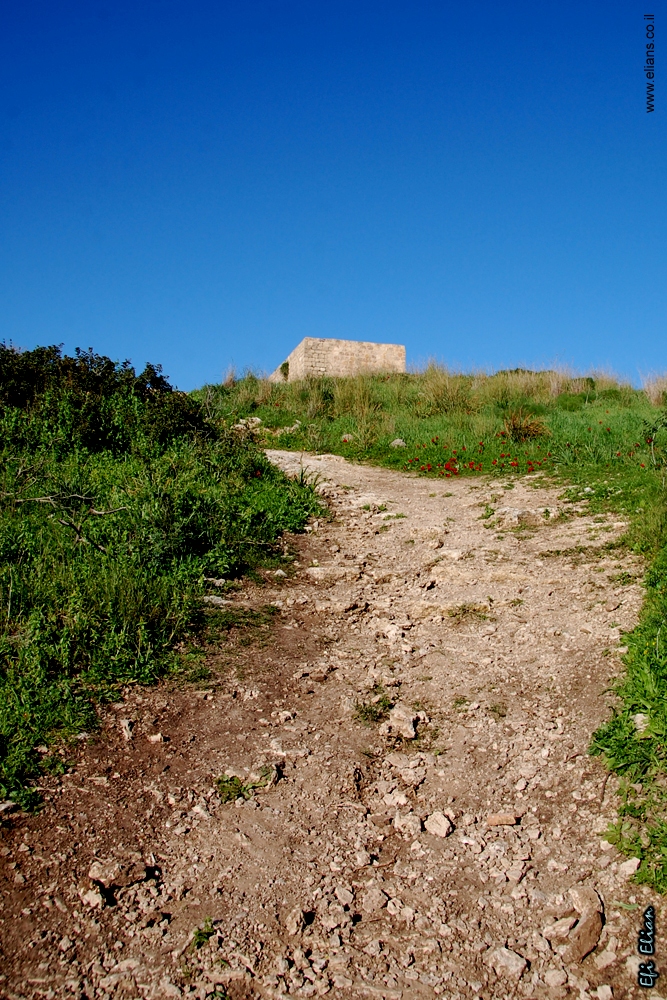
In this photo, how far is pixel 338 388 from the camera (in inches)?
605

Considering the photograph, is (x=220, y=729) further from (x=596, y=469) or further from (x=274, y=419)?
(x=274, y=419)

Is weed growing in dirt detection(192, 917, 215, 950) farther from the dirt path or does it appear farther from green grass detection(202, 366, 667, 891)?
green grass detection(202, 366, 667, 891)

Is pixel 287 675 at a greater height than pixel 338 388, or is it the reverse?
pixel 338 388

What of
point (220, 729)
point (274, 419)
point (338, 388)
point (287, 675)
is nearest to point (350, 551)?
point (287, 675)

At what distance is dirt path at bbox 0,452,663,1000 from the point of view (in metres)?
2.40

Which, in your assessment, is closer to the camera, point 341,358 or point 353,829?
point 353,829

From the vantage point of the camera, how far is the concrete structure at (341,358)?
18.6m

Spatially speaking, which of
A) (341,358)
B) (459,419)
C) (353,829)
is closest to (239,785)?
(353,829)

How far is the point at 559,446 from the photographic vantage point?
10023 mm

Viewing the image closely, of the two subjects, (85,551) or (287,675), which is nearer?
(287,675)

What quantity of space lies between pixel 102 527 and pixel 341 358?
46.6 feet

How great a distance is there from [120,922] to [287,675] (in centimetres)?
193

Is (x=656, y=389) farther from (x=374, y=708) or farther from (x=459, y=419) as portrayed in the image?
(x=374, y=708)

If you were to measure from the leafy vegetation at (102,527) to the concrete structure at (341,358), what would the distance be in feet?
28.9
